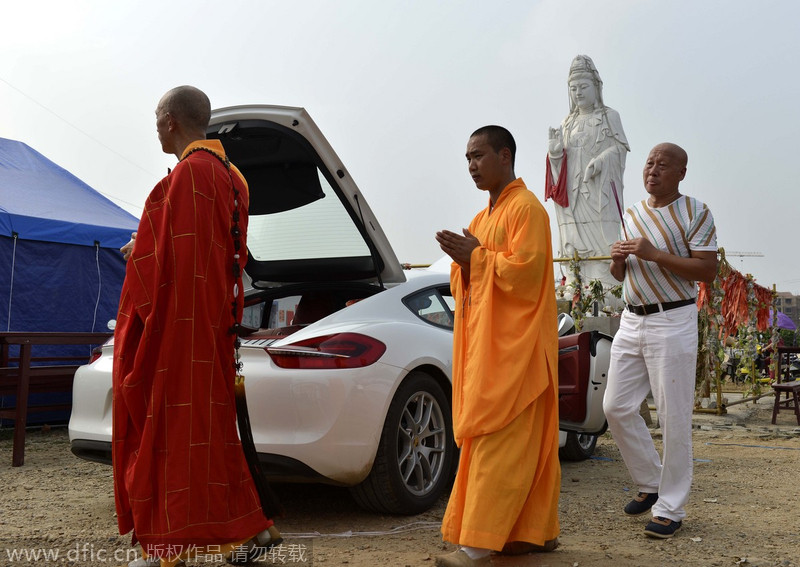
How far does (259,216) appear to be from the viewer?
486 centimetres

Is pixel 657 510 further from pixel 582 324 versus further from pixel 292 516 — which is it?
pixel 582 324

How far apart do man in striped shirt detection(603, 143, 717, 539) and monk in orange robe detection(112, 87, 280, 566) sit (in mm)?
1973

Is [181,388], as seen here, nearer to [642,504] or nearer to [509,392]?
[509,392]

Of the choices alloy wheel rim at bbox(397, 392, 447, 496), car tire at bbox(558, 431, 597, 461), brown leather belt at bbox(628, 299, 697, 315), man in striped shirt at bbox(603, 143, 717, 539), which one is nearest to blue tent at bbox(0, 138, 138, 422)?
car tire at bbox(558, 431, 597, 461)

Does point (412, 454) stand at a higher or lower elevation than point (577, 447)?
higher

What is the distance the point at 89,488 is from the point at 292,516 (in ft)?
5.40

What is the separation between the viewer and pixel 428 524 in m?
3.76

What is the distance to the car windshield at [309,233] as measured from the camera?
445cm

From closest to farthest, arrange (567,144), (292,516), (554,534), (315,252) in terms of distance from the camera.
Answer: (554,534), (292,516), (315,252), (567,144)

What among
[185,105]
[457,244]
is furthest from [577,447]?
[185,105]

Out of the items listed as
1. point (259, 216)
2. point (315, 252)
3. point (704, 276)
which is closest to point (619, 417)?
point (704, 276)

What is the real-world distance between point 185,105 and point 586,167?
18701 mm

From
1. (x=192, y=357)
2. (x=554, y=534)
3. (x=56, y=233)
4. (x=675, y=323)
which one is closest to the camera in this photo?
(x=192, y=357)

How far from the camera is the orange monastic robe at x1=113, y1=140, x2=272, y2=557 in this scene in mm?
2691
